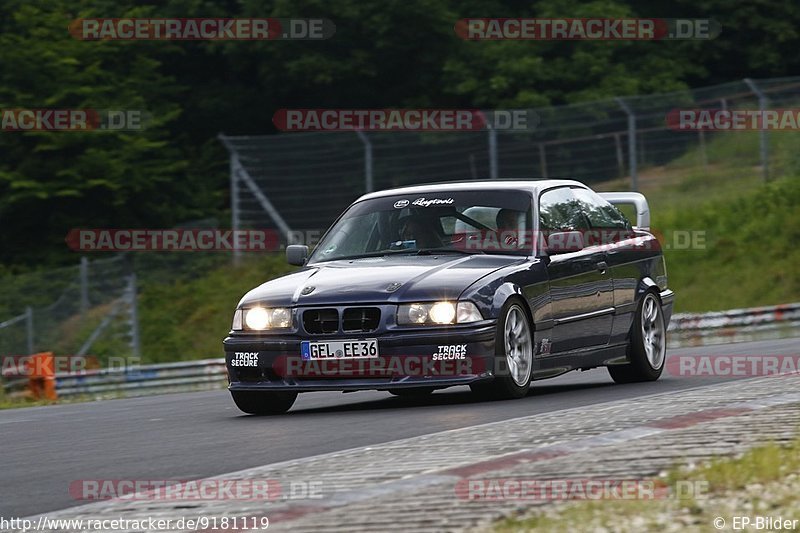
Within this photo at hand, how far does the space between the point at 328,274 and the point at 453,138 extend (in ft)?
61.6

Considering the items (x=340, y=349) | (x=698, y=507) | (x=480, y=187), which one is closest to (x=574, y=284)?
(x=480, y=187)

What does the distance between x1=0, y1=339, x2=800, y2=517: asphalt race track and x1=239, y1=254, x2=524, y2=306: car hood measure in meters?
0.75

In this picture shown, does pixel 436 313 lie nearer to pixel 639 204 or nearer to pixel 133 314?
pixel 639 204

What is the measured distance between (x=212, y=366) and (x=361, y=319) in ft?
49.7

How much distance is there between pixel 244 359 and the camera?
11.3m

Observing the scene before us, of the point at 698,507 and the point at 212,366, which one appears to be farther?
the point at 212,366

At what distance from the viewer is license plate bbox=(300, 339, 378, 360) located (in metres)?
10.8

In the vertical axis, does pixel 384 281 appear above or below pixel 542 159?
below

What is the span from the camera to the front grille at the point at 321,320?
1093 centimetres

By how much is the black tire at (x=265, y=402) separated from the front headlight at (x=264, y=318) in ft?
1.64

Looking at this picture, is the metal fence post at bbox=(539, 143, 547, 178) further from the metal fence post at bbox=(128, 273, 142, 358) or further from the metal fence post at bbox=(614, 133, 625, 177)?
the metal fence post at bbox=(128, 273, 142, 358)

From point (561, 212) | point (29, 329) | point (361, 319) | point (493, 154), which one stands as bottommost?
point (361, 319)

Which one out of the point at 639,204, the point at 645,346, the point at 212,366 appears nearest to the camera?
the point at 645,346

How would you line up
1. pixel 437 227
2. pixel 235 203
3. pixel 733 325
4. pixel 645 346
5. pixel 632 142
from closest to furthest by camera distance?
pixel 437 227, pixel 645 346, pixel 733 325, pixel 632 142, pixel 235 203
